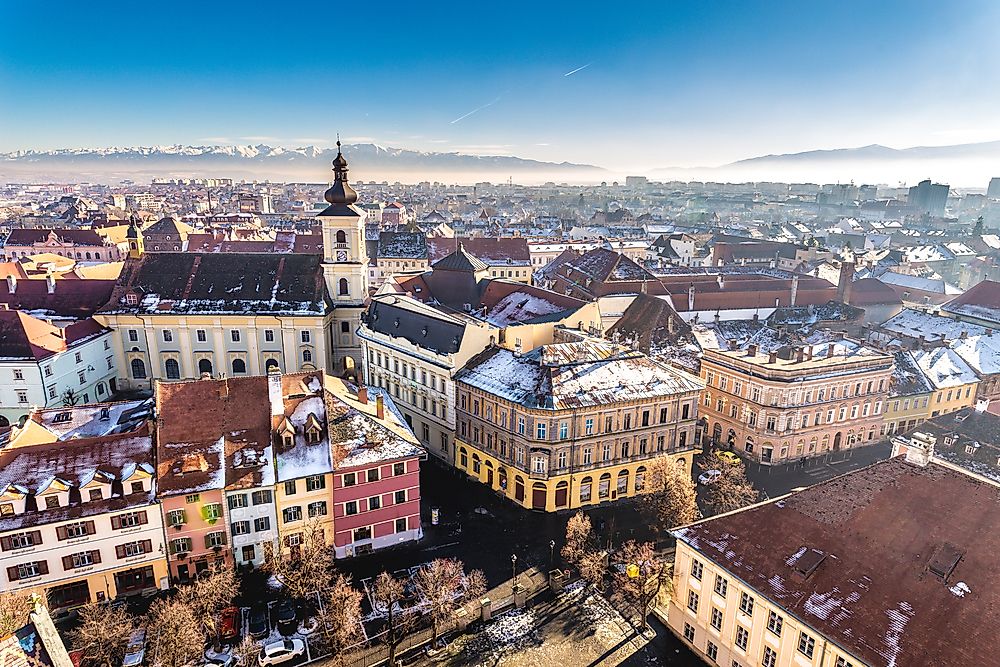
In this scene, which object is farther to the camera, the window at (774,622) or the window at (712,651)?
the window at (712,651)

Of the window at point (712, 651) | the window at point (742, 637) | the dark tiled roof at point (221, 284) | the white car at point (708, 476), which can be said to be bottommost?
the white car at point (708, 476)

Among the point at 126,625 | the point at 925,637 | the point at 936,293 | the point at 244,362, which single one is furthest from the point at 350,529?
the point at 936,293

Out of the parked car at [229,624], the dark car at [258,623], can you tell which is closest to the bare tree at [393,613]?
the dark car at [258,623]

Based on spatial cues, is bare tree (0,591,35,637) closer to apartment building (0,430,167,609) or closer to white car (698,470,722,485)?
apartment building (0,430,167,609)

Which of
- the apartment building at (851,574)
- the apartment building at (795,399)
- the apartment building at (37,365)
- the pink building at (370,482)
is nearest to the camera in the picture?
the apartment building at (851,574)

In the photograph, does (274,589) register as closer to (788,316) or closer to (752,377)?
(752,377)

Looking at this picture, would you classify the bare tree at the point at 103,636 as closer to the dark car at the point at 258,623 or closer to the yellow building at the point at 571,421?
the dark car at the point at 258,623

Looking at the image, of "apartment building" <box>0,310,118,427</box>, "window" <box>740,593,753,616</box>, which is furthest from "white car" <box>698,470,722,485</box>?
"apartment building" <box>0,310,118,427</box>
